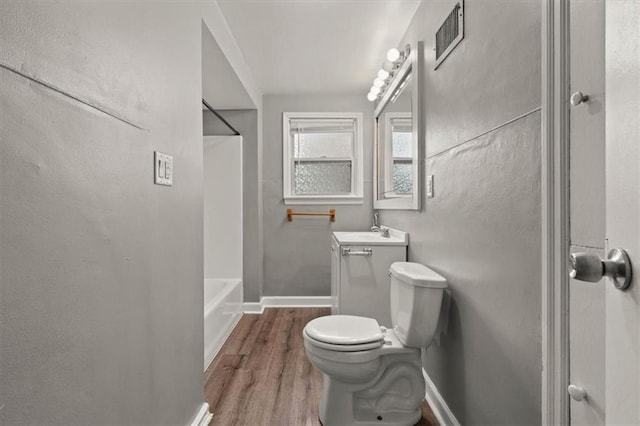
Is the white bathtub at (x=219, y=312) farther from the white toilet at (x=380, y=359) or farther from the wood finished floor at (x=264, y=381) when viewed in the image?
the white toilet at (x=380, y=359)

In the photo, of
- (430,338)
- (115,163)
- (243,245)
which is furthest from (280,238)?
(115,163)

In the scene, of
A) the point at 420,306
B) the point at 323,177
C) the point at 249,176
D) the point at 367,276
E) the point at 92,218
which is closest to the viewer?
the point at 92,218

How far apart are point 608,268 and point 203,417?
178 cm

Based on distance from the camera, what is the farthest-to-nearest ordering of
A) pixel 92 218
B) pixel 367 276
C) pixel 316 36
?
pixel 316 36
pixel 367 276
pixel 92 218

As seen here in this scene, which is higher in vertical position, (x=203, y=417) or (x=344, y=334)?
(x=344, y=334)

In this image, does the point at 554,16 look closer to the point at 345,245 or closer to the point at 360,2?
the point at 360,2

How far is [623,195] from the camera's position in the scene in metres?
0.47

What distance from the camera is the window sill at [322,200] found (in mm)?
3646

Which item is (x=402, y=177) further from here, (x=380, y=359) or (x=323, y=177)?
(x=323, y=177)

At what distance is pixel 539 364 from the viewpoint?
3.17 feet

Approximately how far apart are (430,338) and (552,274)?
88 centimetres

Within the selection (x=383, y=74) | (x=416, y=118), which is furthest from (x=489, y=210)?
(x=383, y=74)

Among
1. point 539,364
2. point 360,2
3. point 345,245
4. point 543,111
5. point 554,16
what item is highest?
point 360,2

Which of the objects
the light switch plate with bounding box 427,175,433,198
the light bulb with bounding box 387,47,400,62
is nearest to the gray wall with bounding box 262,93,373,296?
the light bulb with bounding box 387,47,400,62
